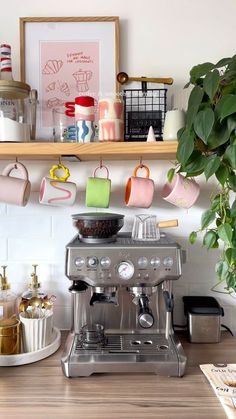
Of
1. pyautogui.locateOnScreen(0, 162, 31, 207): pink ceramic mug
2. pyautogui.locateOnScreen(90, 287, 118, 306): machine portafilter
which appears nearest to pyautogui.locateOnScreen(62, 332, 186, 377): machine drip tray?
pyautogui.locateOnScreen(90, 287, 118, 306): machine portafilter

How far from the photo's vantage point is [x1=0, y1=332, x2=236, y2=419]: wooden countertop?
2.55 ft

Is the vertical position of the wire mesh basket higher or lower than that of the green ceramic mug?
higher

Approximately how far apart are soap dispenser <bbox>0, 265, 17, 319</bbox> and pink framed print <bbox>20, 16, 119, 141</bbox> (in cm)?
48

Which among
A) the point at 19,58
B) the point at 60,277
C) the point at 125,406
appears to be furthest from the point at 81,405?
the point at 19,58

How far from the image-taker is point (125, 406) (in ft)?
2.63

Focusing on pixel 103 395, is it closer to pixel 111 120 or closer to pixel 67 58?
pixel 111 120

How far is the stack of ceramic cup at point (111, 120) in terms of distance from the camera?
3.41 ft

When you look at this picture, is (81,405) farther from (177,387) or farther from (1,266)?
(1,266)

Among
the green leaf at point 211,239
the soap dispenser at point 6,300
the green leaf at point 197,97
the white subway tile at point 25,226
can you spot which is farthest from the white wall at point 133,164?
the green leaf at point 197,97

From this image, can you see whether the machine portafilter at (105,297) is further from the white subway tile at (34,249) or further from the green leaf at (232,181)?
the green leaf at (232,181)

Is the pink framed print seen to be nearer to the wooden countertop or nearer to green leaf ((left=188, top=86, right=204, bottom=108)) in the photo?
green leaf ((left=188, top=86, right=204, bottom=108))

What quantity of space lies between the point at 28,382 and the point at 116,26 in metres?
1.09

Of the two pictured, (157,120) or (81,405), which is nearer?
(81,405)

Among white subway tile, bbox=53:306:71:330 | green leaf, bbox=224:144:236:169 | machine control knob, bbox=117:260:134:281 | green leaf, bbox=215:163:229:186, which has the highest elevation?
green leaf, bbox=224:144:236:169
